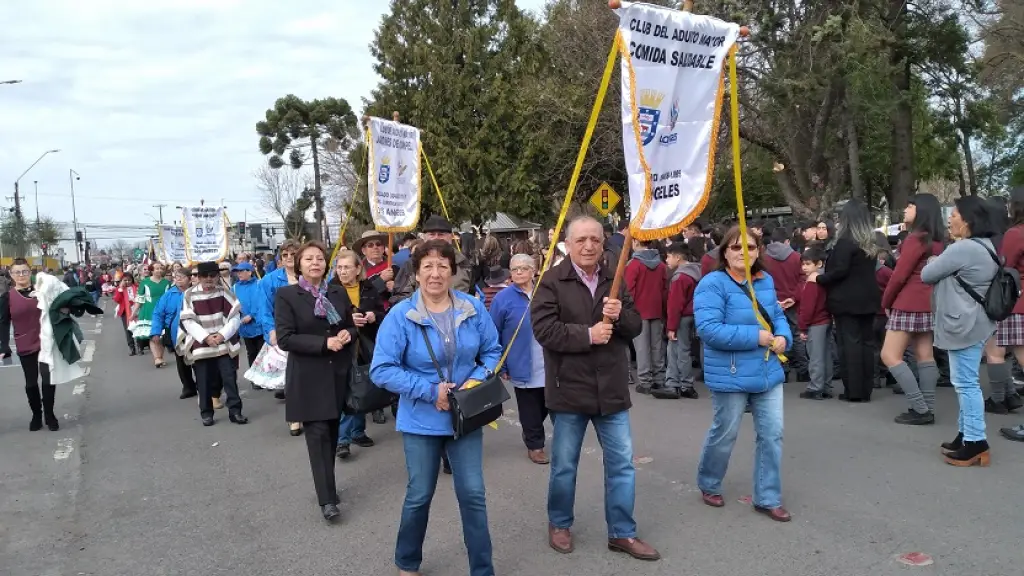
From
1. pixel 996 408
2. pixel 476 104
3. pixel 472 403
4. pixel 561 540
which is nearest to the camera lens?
pixel 472 403

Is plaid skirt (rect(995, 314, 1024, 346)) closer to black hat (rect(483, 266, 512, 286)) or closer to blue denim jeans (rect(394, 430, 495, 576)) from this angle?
black hat (rect(483, 266, 512, 286))

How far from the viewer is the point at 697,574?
4000 mm

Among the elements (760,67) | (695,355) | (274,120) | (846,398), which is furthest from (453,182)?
(846,398)

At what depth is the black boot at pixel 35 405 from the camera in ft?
27.3

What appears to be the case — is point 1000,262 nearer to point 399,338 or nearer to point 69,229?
point 399,338

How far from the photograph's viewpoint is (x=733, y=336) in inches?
179

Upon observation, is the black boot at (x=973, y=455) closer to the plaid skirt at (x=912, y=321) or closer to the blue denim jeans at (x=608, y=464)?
the plaid skirt at (x=912, y=321)

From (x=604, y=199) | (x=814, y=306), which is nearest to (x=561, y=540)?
(x=814, y=306)

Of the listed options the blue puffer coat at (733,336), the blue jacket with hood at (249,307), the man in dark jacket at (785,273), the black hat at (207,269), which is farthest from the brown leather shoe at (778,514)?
the blue jacket with hood at (249,307)

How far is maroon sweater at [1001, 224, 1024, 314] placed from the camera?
6.71m

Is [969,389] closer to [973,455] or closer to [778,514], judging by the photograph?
[973,455]

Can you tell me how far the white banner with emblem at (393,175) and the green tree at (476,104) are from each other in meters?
20.1

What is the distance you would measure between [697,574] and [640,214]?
1.96 meters

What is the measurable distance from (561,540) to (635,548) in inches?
16.9
